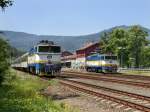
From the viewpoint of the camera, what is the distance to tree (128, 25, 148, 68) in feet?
373

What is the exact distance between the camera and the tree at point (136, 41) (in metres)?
114

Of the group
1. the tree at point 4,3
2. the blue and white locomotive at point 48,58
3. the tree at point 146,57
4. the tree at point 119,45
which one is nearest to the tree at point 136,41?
the tree at point 119,45

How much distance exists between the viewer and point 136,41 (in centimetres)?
11488

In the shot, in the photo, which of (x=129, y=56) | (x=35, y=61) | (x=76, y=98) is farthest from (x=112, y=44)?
(x=76, y=98)

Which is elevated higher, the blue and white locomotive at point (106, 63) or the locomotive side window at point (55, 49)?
the locomotive side window at point (55, 49)

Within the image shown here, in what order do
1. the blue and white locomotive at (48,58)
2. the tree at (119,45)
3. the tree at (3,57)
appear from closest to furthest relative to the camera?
the tree at (3,57), the blue and white locomotive at (48,58), the tree at (119,45)

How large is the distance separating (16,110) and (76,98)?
7809 millimetres

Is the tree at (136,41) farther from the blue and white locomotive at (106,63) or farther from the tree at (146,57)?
the blue and white locomotive at (106,63)

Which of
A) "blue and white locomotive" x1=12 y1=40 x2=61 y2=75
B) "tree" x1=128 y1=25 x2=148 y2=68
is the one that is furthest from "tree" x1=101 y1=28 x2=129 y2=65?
"blue and white locomotive" x1=12 y1=40 x2=61 y2=75

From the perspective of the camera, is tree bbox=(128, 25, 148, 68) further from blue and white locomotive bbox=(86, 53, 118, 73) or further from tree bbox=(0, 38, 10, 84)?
tree bbox=(0, 38, 10, 84)

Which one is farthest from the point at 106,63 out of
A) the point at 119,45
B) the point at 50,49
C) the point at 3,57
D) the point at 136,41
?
the point at 136,41

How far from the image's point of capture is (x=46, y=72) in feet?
141

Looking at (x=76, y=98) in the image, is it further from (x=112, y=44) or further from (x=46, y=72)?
(x=112, y=44)

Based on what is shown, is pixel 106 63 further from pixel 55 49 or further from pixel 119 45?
pixel 119 45
